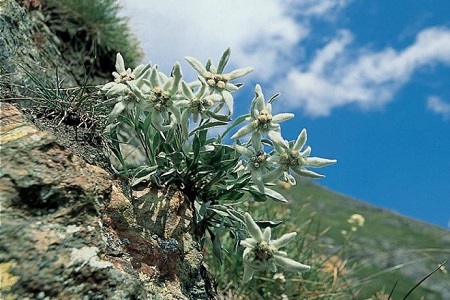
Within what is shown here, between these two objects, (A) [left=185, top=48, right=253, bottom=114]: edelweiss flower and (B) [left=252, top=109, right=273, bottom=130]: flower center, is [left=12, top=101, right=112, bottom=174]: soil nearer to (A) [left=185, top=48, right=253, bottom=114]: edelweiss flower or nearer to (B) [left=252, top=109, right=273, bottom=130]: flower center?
(A) [left=185, top=48, right=253, bottom=114]: edelweiss flower

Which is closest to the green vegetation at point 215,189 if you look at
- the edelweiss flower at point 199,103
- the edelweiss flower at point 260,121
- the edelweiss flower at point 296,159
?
the edelweiss flower at point 199,103

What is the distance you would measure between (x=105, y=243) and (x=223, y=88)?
3.47ft

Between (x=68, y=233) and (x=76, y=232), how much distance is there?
32 mm

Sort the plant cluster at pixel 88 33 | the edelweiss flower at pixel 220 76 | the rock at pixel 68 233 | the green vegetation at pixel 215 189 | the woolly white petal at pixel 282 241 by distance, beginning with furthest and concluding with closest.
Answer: the plant cluster at pixel 88 33
the green vegetation at pixel 215 189
the edelweiss flower at pixel 220 76
the woolly white petal at pixel 282 241
the rock at pixel 68 233

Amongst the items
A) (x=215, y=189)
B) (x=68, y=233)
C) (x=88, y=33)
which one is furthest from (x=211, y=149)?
(x=88, y=33)

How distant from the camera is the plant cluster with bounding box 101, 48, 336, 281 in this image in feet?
9.17

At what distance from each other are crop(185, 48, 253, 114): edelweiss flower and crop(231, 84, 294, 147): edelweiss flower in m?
0.13

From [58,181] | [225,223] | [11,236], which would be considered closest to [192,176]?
[225,223]

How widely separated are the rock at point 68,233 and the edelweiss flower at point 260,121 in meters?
0.66

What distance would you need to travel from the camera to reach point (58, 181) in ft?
7.68

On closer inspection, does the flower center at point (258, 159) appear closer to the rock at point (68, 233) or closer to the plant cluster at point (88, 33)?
the rock at point (68, 233)

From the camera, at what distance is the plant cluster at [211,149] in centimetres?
279

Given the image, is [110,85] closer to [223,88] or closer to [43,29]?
[223,88]

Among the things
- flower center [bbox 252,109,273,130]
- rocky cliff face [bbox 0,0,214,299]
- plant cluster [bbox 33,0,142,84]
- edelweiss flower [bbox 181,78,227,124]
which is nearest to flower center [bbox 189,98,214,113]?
edelweiss flower [bbox 181,78,227,124]
